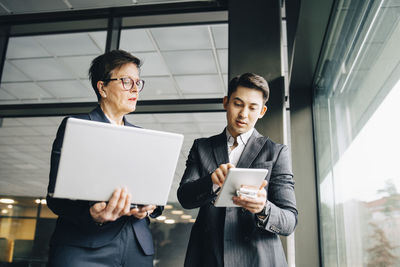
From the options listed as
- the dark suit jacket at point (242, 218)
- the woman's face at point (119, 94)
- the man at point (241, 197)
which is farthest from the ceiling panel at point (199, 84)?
the dark suit jacket at point (242, 218)

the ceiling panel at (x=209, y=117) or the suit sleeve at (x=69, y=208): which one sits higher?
the ceiling panel at (x=209, y=117)

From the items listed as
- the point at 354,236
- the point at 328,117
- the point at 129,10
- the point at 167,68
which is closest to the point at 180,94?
the point at 167,68

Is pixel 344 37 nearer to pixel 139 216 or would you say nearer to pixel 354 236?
pixel 354 236

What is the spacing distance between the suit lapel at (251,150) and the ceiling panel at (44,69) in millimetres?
3634

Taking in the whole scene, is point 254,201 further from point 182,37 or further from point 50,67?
point 50,67

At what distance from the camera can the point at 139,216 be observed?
1251 mm

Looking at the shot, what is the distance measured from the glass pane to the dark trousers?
114 inches

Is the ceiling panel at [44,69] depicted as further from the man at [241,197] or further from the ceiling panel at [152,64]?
the man at [241,197]

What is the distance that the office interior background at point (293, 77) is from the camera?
122 cm

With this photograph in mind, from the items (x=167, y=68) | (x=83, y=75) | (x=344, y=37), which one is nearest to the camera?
(x=344, y=37)

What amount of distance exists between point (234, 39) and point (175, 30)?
1459 millimetres

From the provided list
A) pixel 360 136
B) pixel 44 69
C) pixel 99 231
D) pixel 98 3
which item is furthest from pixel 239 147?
pixel 44 69

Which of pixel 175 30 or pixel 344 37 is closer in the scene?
pixel 344 37

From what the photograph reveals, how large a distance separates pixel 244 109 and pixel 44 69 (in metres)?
3.89
